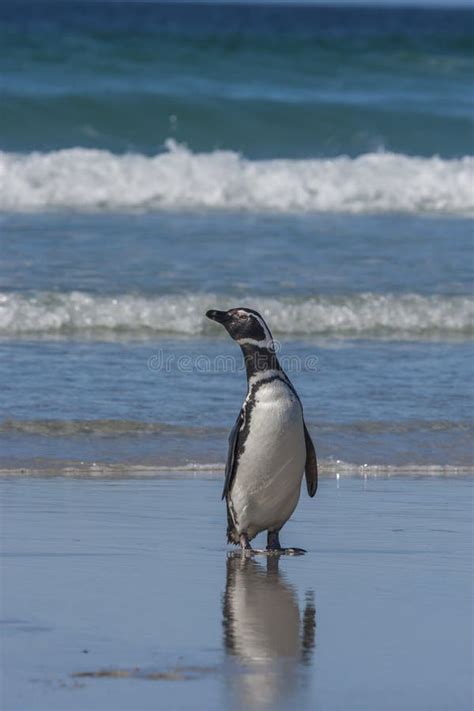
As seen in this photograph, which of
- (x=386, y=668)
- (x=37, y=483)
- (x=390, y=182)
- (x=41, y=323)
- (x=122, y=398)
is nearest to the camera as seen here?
(x=386, y=668)

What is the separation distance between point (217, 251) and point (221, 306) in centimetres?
201

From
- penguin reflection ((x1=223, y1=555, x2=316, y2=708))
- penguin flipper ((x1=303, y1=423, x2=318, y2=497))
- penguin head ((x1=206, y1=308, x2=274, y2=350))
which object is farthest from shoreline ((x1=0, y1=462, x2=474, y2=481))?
penguin reflection ((x1=223, y1=555, x2=316, y2=708))

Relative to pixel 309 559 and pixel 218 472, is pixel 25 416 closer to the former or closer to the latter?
pixel 218 472

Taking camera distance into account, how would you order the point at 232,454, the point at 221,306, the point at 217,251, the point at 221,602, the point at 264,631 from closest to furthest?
the point at 264,631
the point at 221,602
the point at 232,454
the point at 221,306
the point at 217,251

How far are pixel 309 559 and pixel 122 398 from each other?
117 inches

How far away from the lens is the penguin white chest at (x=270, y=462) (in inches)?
209

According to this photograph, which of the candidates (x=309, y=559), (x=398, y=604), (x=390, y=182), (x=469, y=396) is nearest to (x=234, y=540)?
(x=309, y=559)

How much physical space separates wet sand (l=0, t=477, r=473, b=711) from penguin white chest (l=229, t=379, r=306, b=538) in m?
0.17

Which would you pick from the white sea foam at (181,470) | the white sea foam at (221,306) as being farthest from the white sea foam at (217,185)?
the white sea foam at (181,470)

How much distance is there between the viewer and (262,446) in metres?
5.33

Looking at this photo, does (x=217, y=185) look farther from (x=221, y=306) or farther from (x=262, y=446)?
(x=262, y=446)

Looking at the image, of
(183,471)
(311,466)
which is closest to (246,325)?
(311,466)

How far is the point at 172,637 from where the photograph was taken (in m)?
4.06

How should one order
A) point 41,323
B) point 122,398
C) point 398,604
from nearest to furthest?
point 398,604 < point 122,398 < point 41,323
